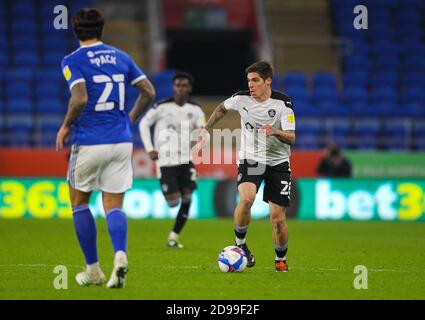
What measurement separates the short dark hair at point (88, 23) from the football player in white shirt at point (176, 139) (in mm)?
5812

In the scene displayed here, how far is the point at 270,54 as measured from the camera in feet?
91.8

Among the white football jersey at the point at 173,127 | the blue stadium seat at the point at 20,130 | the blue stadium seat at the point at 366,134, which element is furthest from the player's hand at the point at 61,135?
the blue stadium seat at the point at 366,134

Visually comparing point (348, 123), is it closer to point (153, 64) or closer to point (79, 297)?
point (153, 64)

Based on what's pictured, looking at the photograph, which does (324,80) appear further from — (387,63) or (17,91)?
(17,91)

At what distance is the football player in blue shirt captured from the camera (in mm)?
8703

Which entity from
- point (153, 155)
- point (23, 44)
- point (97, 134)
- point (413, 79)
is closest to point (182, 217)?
point (153, 155)

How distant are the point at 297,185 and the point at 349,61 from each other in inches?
313

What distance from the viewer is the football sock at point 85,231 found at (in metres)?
8.88

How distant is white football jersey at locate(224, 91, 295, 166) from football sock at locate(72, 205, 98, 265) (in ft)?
8.14

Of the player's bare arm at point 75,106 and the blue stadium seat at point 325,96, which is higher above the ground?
the blue stadium seat at point 325,96

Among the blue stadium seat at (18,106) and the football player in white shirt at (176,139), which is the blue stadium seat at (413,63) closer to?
the blue stadium seat at (18,106)

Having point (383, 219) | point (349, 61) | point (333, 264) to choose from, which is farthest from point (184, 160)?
point (349, 61)

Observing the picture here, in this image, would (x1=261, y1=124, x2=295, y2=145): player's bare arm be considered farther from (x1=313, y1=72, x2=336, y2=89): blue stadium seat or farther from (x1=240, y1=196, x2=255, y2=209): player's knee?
(x1=313, y1=72, x2=336, y2=89): blue stadium seat

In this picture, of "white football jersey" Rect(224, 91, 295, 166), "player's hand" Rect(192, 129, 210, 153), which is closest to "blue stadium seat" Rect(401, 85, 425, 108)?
"white football jersey" Rect(224, 91, 295, 166)
